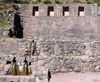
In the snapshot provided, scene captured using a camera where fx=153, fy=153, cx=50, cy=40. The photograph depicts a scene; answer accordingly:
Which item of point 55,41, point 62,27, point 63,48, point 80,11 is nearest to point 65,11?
point 80,11

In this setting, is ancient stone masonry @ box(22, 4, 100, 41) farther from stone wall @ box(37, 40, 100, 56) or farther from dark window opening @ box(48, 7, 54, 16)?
stone wall @ box(37, 40, 100, 56)

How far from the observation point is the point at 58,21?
592 inches

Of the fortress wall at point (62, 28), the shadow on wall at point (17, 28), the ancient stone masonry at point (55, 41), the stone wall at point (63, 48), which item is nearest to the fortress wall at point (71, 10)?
the ancient stone masonry at point (55, 41)

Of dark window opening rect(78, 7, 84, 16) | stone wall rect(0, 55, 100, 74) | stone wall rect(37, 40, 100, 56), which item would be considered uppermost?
dark window opening rect(78, 7, 84, 16)

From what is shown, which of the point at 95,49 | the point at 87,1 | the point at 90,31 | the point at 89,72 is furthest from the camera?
the point at 87,1

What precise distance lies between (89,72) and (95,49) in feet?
10.5

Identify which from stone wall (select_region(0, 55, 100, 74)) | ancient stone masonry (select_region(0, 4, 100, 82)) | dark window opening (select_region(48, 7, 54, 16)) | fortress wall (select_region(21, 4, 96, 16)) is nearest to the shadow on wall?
ancient stone masonry (select_region(0, 4, 100, 82))

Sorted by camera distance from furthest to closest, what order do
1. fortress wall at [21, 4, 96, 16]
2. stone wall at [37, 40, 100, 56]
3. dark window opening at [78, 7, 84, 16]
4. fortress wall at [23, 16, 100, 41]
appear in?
dark window opening at [78, 7, 84, 16] → fortress wall at [21, 4, 96, 16] → fortress wall at [23, 16, 100, 41] → stone wall at [37, 40, 100, 56]

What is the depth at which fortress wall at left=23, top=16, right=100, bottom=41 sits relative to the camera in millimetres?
14719

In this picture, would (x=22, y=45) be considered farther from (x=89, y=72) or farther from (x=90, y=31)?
(x=90, y=31)

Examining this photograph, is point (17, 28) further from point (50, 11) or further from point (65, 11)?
point (65, 11)

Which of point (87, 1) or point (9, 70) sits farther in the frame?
point (87, 1)

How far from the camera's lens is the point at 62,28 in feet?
48.9

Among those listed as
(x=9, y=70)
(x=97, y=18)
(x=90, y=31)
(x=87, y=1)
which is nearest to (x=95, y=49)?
(x=90, y=31)
